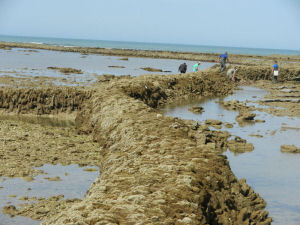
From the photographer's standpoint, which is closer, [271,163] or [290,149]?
[271,163]

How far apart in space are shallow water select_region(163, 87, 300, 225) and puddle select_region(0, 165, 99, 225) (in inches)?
161

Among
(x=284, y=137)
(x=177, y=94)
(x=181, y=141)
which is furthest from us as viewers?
(x=177, y=94)

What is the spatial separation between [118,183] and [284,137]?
10.0 m

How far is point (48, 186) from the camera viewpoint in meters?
8.65

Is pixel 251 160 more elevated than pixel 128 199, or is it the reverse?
pixel 128 199

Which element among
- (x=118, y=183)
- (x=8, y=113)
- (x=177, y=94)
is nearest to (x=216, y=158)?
(x=118, y=183)

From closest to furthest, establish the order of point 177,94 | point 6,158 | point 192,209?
point 192,209 → point 6,158 → point 177,94

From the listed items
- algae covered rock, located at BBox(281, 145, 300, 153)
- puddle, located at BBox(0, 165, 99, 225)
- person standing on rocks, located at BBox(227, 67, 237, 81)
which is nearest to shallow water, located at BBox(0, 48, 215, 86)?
person standing on rocks, located at BBox(227, 67, 237, 81)

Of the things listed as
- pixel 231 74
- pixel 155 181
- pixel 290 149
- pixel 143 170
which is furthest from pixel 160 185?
pixel 231 74

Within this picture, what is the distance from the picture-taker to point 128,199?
18.1 ft

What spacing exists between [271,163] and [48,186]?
6486 millimetres

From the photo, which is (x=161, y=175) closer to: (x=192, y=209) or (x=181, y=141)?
(x=192, y=209)

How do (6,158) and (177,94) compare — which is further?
(177,94)

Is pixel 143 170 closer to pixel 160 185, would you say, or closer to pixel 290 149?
pixel 160 185
